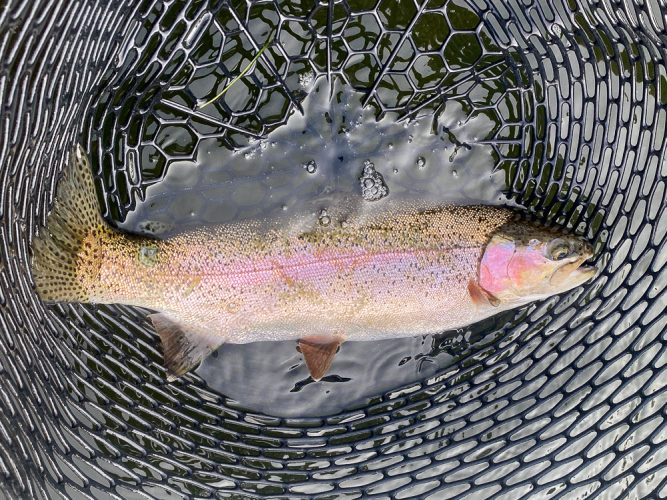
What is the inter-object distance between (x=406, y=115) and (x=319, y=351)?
3.77ft

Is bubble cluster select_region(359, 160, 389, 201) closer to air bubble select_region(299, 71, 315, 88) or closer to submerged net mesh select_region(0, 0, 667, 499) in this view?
submerged net mesh select_region(0, 0, 667, 499)

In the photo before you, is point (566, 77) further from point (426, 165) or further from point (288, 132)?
point (288, 132)

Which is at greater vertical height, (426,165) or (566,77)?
(566,77)

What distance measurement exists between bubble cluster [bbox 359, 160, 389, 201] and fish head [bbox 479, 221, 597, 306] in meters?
0.59

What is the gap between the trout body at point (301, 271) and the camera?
245 cm

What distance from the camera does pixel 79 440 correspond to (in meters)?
2.58

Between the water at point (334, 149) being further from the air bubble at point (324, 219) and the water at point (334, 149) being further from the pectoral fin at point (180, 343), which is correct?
the pectoral fin at point (180, 343)

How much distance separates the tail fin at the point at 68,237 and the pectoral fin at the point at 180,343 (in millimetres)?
320

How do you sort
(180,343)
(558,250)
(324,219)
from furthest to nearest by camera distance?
(324,219)
(180,343)
(558,250)

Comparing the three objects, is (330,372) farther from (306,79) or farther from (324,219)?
(306,79)

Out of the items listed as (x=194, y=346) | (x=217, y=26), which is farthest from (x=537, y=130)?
(x=194, y=346)

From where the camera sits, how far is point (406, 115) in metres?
2.88

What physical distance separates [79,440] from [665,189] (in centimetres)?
267

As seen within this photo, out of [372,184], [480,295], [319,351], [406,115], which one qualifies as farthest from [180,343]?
[406,115]
